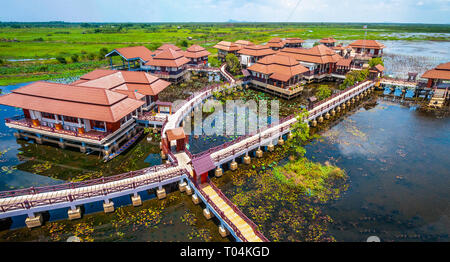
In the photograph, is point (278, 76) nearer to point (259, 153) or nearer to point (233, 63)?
point (233, 63)

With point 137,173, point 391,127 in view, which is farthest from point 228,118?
point 391,127

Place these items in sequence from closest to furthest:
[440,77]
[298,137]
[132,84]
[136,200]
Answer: [136,200] → [298,137] → [132,84] → [440,77]

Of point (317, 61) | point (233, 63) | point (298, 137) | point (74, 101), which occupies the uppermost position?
point (317, 61)

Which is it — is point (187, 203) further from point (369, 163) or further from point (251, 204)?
point (369, 163)

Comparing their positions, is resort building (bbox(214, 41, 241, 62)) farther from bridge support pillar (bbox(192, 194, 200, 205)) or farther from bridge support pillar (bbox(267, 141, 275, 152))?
bridge support pillar (bbox(192, 194, 200, 205))

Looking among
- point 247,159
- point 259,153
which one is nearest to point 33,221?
point 247,159

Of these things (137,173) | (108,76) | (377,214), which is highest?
(108,76)

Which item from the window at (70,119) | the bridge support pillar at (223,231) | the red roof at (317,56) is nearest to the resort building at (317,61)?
the red roof at (317,56)

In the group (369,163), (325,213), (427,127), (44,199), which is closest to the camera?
(44,199)
